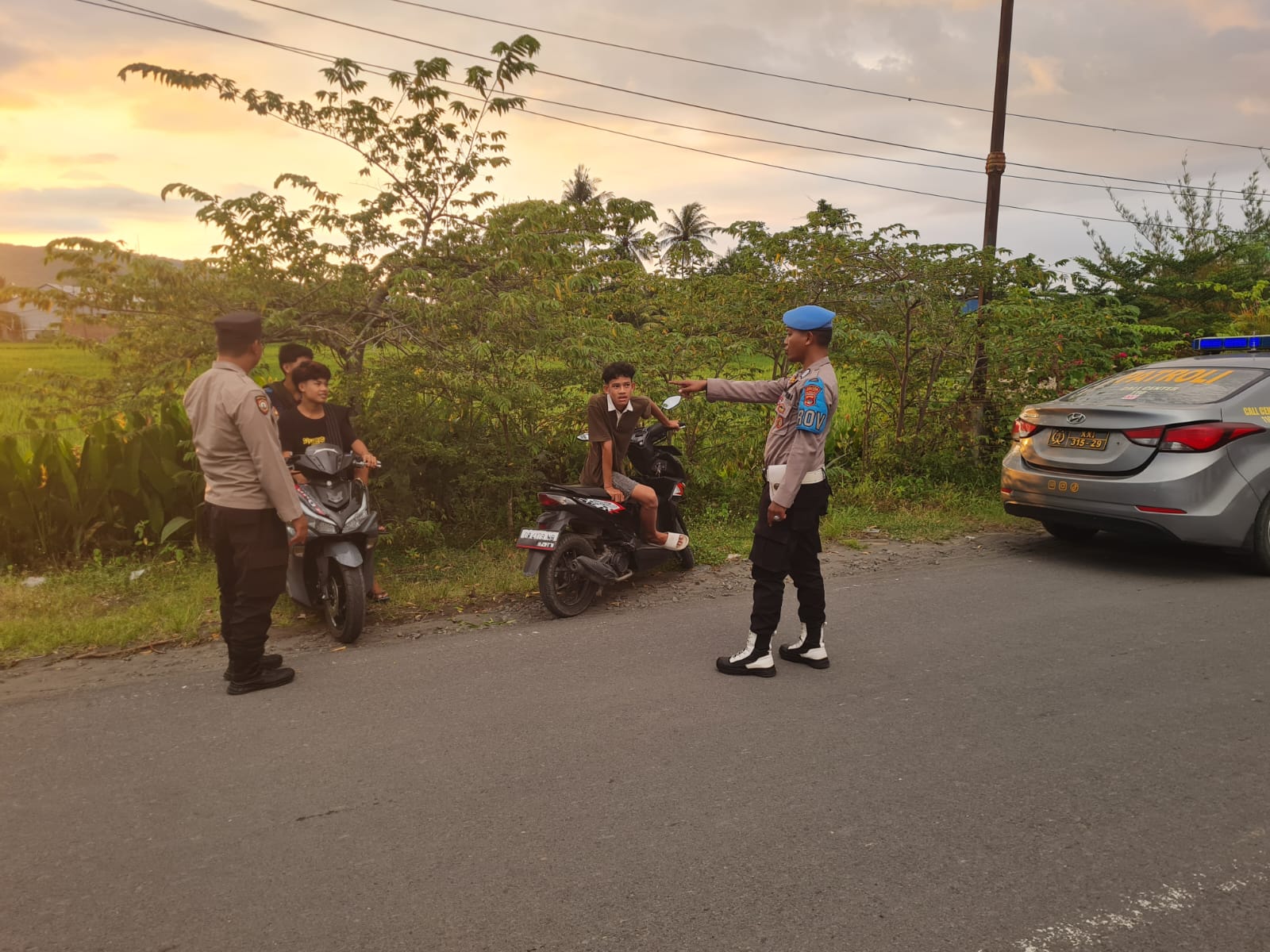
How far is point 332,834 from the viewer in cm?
301

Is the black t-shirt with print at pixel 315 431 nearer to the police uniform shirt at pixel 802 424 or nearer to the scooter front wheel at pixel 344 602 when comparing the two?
the scooter front wheel at pixel 344 602

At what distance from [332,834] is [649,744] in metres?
1.29

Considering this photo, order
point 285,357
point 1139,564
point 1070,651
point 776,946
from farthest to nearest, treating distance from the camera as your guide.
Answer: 1. point 1139,564
2. point 285,357
3. point 1070,651
4. point 776,946

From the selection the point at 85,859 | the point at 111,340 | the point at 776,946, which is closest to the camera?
the point at 776,946

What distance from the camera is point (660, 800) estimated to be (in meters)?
3.22

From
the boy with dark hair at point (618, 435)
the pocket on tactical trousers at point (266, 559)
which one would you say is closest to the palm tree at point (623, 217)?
the boy with dark hair at point (618, 435)

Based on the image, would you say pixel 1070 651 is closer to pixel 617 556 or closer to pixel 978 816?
pixel 978 816

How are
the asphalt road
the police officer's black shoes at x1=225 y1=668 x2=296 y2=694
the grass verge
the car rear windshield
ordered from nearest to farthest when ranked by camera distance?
1. the asphalt road
2. the police officer's black shoes at x1=225 y1=668 x2=296 y2=694
3. the grass verge
4. the car rear windshield

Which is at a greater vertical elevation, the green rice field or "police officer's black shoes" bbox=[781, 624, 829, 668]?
the green rice field

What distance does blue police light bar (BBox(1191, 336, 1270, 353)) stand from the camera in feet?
24.1

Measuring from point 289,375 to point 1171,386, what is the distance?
6.56m

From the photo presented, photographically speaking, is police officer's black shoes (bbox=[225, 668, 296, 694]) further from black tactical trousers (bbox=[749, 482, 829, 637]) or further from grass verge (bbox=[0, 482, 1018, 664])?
black tactical trousers (bbox=[749, 482, 829, 637])

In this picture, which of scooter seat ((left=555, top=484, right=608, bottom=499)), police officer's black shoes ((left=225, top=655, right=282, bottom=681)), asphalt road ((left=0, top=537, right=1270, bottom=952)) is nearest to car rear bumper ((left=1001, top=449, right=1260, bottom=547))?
asphalt road ((left=0, top=537, right=1270, bottom=952))

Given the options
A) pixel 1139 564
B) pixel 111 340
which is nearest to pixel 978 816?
pixel 1139 564
